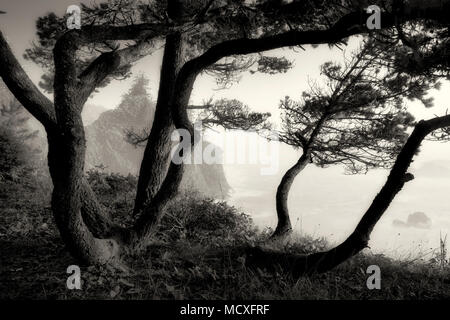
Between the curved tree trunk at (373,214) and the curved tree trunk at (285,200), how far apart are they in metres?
1.94

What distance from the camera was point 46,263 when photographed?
15.0 ft

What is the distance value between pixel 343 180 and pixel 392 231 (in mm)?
17323

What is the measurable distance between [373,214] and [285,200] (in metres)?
2.88

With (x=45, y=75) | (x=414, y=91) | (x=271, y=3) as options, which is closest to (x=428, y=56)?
(x=271, y=3)

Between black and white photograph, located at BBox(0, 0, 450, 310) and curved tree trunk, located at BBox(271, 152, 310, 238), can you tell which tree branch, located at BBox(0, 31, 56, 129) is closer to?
black and white photograph, located at BBox(0, 0, 450, 310)

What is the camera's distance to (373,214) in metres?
3.89

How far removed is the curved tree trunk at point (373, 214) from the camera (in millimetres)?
3766

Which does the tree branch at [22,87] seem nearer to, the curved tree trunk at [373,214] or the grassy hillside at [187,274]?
the grassy hillside at [187,274]

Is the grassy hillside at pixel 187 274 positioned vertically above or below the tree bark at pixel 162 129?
below

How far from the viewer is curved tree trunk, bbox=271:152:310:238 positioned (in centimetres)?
636

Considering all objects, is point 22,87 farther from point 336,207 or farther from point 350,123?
point 336,207

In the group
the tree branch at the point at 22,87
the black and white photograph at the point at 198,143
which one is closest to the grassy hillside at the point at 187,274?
the black and white photograph at the point at 198,143

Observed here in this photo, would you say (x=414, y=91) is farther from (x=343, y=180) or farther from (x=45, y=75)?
(x=343, y=180)
